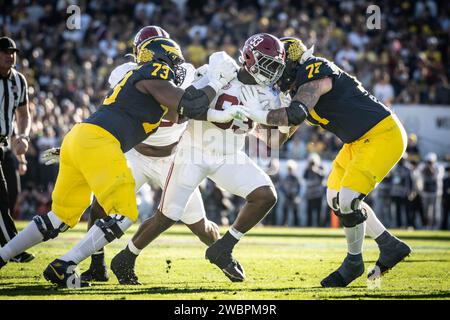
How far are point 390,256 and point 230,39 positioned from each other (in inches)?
536

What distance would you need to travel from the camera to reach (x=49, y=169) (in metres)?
16.2

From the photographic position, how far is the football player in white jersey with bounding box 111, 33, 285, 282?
270 inches

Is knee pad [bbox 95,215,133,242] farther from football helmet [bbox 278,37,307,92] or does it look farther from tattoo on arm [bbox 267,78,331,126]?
football helmet [bbox 278,37,307,92]

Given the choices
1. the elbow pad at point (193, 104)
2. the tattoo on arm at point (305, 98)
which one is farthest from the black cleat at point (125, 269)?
the tattoo on arm at point (305, 98)

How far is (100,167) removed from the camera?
603 cm

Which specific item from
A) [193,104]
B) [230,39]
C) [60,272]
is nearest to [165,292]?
[60,272]

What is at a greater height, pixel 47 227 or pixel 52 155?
pixel 52 155

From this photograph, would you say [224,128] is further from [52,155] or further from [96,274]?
[96,274]

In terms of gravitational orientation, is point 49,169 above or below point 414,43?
below

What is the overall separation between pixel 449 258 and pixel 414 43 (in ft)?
41.5

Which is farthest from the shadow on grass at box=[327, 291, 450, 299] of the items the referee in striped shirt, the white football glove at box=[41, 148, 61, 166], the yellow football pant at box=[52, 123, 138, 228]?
the referee in striped shirt

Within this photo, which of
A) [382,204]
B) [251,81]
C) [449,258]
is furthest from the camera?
[382,204]

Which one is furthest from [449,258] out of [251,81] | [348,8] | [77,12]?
[348,8]

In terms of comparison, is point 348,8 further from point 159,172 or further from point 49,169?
point 159,172
